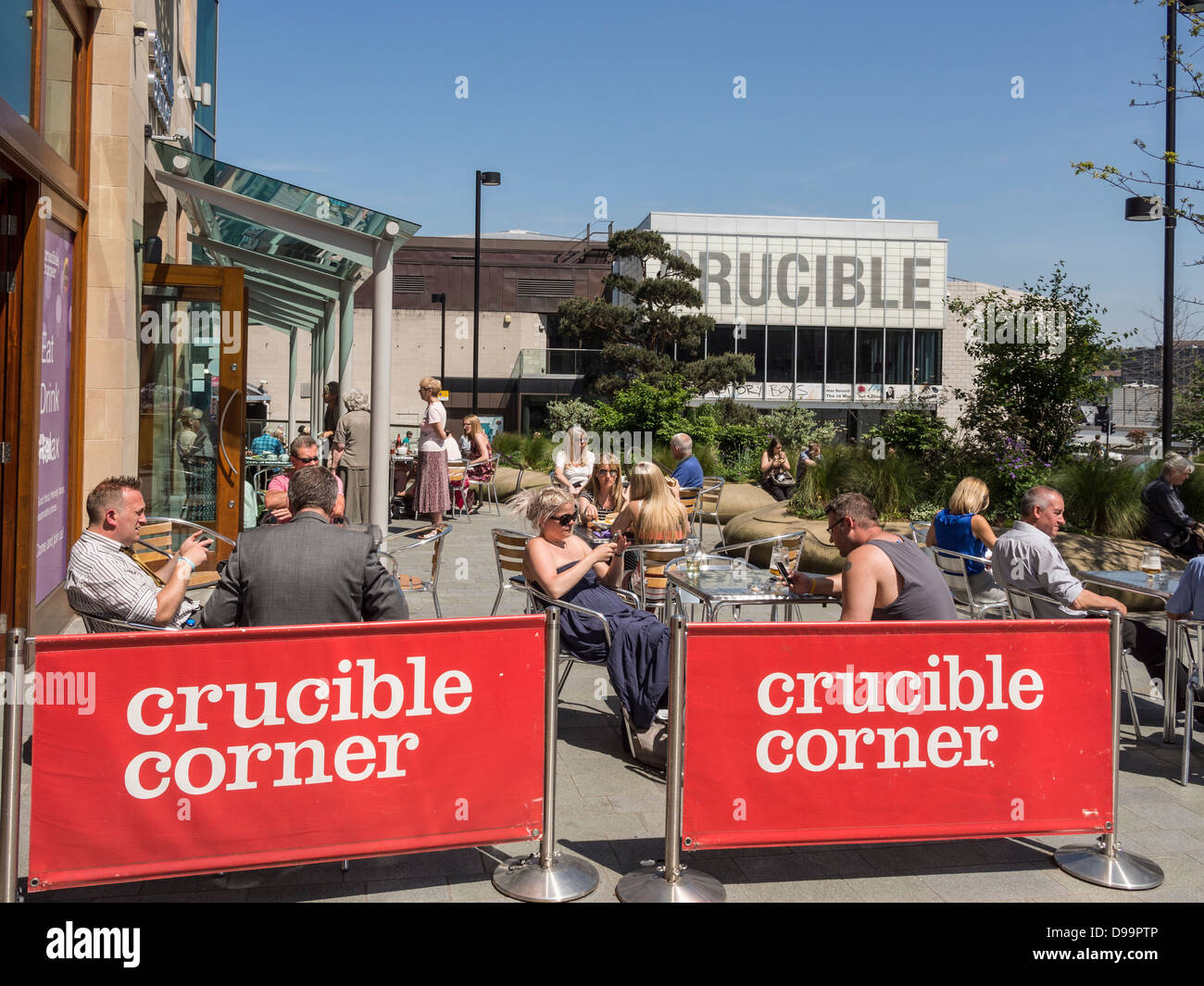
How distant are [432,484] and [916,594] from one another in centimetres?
884

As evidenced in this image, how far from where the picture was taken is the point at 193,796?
318 centimetres

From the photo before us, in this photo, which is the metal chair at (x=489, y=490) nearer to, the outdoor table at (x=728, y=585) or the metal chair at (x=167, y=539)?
the metal chair at (x=167, y=539)

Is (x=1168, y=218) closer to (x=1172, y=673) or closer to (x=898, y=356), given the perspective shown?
(x=1172, y=673)

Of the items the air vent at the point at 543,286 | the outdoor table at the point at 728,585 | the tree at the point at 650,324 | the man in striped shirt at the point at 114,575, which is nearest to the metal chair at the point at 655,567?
the outdoor table at the point at 728,585

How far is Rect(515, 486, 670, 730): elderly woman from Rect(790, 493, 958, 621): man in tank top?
87 centimetres

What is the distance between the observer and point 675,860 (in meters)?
3.54

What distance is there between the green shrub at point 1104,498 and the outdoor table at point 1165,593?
14.6 feet

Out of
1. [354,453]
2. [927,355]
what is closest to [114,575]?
[354,453]

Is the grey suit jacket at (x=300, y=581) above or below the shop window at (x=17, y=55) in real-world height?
below

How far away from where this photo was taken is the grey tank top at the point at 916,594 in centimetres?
444

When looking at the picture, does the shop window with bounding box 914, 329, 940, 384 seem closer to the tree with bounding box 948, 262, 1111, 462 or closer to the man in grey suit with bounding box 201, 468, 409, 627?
the tree with bounding box 948, 262, 1111, 462
